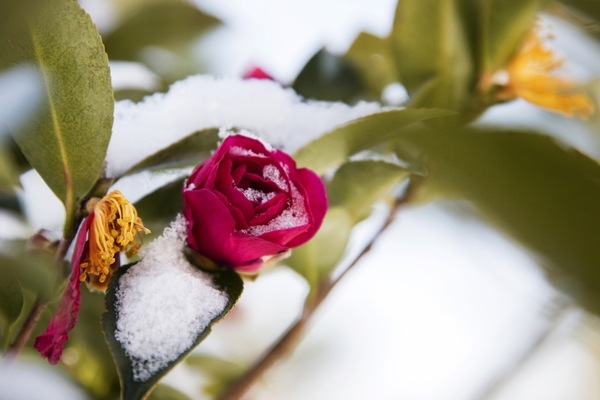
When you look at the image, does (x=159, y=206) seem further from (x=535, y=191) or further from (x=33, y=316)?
(x=535, y=191)

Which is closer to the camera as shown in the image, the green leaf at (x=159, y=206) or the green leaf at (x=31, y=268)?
the green leaf at (x=31, y=268)

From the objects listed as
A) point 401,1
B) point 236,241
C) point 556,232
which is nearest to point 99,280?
point 236,241

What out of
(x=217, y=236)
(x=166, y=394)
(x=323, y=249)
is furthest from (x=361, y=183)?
(x=166, y=394)

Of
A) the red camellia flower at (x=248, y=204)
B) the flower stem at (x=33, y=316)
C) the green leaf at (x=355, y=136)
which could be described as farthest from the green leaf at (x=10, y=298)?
the green leaf at (x=355, y=136)

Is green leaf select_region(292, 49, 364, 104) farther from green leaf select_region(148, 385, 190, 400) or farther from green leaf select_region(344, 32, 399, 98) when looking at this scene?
green leaf select_region(148, 385, 190, 400)

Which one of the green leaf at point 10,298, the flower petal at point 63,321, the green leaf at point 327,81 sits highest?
the green leaf at point 327,81

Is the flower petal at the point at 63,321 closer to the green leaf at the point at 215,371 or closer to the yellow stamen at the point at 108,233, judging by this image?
the yellow stamen at the point at 108,233
